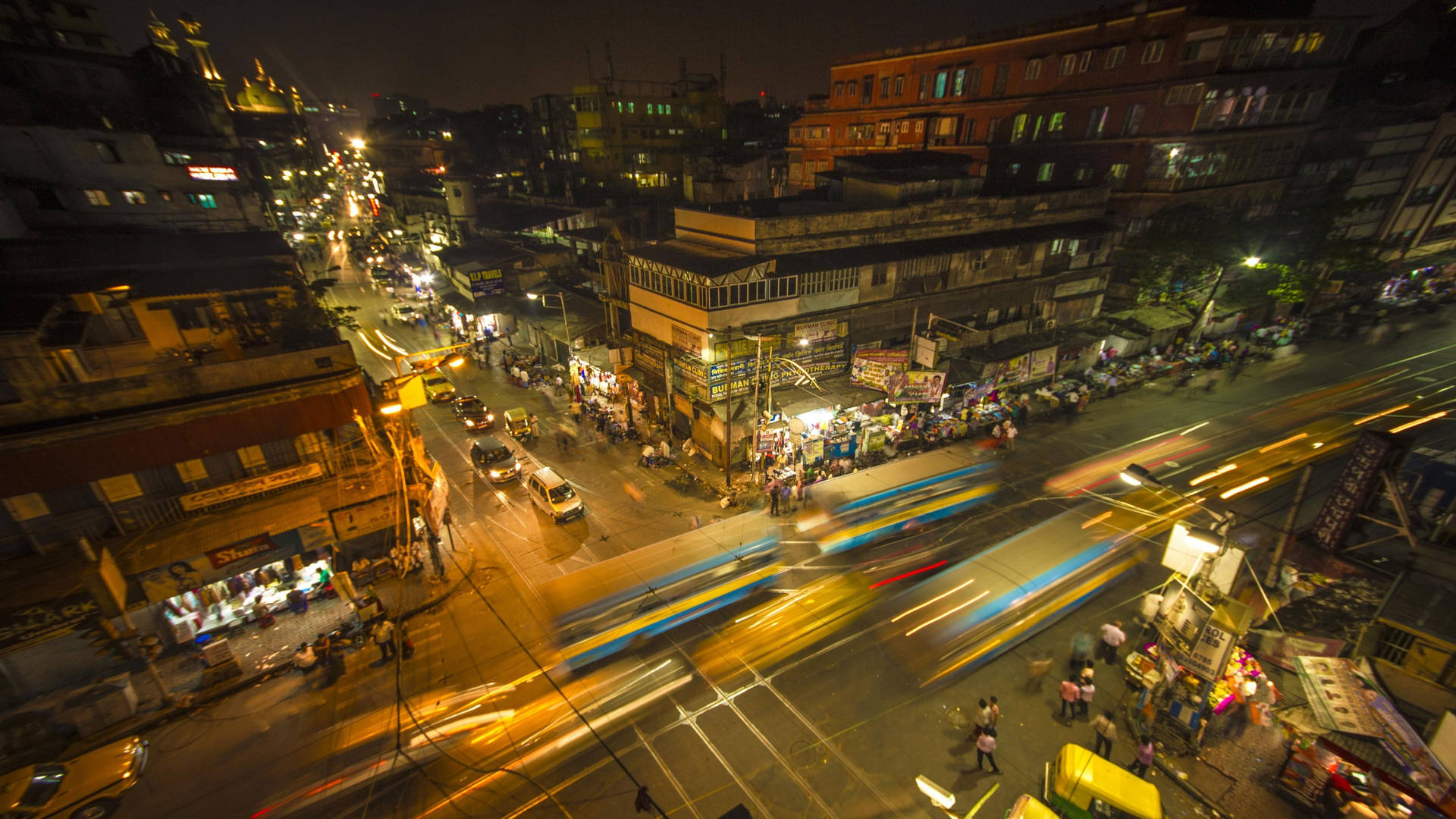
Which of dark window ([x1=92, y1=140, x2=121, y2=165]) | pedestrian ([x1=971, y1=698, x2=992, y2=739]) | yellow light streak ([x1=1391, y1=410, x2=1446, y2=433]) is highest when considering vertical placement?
dark window ([x1=92, y1=140, x2=121, y2=165])

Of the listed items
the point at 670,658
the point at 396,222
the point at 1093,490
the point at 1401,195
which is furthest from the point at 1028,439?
the point at 396,222

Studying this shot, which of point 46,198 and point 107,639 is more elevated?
point 46,198

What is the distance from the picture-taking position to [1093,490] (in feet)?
71.4

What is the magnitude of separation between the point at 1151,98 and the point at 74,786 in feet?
184

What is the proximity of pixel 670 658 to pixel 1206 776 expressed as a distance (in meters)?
12.9

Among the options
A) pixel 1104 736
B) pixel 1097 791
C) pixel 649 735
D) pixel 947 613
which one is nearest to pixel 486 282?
pixel 649 735

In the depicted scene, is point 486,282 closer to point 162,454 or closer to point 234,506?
point 234,506

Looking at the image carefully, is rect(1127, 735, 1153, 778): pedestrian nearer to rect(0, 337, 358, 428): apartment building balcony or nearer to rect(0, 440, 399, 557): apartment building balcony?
rect(0, 440, 399, 557): apartment building balcony

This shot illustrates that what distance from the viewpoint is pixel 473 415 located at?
29297mm

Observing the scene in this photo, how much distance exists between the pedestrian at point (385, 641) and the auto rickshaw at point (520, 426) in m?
13.7

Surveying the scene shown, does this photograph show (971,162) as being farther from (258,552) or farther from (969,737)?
(258,552)

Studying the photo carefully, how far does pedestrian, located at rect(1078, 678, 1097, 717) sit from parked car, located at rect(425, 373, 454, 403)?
110ft

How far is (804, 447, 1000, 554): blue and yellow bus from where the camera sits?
62.2 ft

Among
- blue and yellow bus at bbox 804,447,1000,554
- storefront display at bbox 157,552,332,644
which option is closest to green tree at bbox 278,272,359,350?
storefront display at bbox 157,552,332,644
